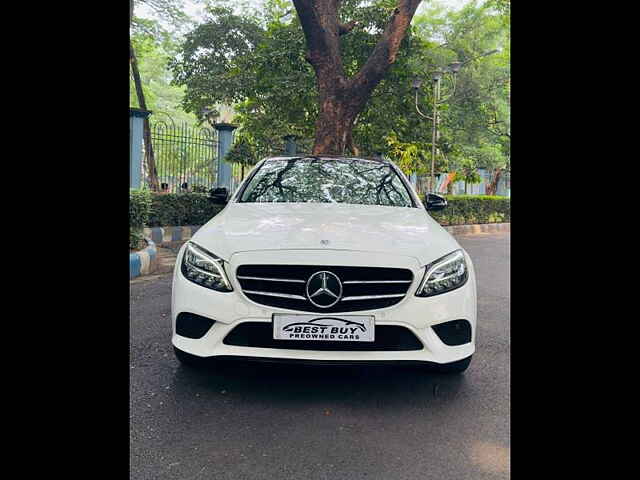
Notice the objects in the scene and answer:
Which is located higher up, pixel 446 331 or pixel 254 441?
pixel 446 331

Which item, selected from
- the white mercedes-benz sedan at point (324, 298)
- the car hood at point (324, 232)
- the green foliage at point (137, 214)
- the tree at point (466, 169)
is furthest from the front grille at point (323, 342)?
the tree at point (466, 169)

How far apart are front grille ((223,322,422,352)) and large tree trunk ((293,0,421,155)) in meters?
7.11

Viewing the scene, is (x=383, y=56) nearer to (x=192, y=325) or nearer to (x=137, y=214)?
(x=137, y=214)

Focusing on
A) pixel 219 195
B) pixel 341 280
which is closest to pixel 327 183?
pixel 219 195

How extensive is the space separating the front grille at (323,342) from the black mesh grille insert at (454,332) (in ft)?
0.43

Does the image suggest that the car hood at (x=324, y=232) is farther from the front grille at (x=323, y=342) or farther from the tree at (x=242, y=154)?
the tree at (x=242, y=154)

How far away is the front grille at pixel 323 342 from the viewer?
2.51 m

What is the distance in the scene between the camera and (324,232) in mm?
2826

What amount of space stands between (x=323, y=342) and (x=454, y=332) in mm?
657

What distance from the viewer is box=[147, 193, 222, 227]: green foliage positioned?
400 inches
